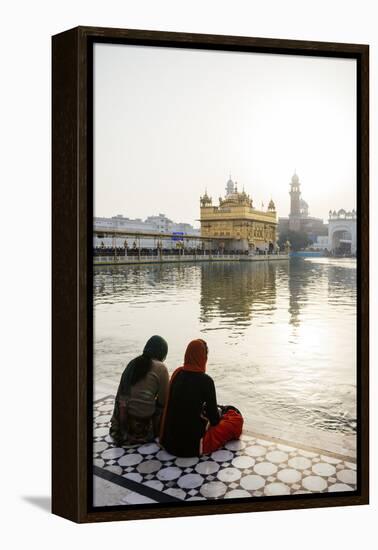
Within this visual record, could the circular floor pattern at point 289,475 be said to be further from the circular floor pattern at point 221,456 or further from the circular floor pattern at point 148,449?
the circular floor pattern at point 148,449

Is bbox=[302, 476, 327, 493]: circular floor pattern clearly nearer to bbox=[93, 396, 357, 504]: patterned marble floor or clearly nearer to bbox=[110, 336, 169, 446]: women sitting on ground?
bbox=[93, 396, 357, 504]: patterned marble floor

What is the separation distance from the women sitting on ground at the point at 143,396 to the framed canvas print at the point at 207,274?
0.01 meters

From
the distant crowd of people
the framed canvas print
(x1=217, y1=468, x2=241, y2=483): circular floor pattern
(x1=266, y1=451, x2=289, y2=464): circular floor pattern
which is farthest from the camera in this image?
the distant crowd of people

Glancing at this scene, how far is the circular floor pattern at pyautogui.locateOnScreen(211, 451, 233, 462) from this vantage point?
3980mm

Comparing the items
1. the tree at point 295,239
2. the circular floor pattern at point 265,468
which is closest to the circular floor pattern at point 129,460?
the circular floor pattern at point 265,468

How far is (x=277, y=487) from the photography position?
3986 millimetres

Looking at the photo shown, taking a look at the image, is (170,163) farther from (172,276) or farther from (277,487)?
(277,487)

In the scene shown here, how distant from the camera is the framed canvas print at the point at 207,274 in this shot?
3803 millimetres

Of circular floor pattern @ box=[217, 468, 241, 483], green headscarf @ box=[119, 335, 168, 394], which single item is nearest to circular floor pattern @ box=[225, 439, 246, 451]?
circular floor pattern @ box=[217, 468, 241, 483]

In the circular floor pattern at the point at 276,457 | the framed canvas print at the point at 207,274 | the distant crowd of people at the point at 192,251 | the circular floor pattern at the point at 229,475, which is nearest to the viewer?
the framed canvas print at the point at 207,274

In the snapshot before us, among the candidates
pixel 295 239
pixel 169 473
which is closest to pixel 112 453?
pixel 169 473

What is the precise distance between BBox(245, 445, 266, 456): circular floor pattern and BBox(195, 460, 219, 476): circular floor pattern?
0.20 m

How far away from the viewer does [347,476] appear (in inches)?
162

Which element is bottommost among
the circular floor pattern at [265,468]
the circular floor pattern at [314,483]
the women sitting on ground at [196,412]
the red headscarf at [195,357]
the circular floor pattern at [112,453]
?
the circular floor pattern at [314,483]
